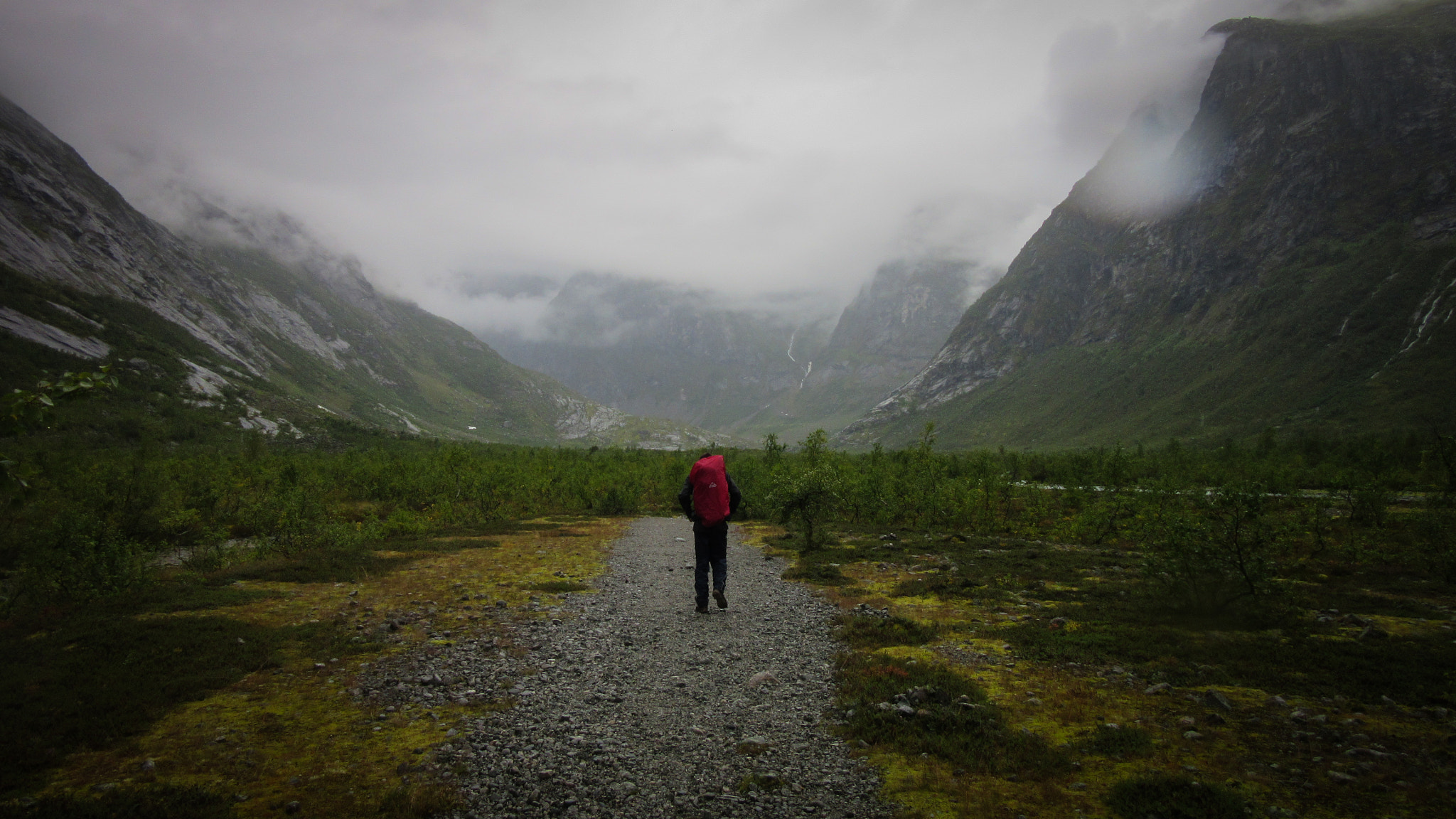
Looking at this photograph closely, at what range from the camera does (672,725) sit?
8.30m

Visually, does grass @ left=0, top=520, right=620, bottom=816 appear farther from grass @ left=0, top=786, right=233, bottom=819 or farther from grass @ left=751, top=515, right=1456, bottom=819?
grass @ left=751, top=515, right=1456, bottom=819

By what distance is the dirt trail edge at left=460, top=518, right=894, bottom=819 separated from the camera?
648 cm

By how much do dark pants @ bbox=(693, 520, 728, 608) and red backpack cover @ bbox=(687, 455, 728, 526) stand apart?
0.73 feet

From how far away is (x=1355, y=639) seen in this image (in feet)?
34.3

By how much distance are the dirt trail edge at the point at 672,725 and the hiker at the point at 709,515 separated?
75cm

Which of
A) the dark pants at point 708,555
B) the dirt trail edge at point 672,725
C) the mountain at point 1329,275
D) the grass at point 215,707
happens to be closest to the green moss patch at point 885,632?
the dirt trail edge at point 672,725

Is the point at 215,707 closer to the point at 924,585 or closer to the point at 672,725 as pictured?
the point at 672,725

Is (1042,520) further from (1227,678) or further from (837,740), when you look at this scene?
(837,740)

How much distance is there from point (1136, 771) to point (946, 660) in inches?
154

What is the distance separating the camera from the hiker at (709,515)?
48.2 feet

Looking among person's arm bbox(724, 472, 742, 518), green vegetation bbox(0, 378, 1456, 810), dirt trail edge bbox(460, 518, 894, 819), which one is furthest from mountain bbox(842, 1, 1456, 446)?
dirt trail edge bbox(460, 518, 894, 819)

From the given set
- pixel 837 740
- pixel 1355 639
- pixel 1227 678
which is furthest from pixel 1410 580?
pixel 837 740

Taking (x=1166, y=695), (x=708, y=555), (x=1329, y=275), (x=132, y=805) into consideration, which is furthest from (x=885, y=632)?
(x=1329, y=275)

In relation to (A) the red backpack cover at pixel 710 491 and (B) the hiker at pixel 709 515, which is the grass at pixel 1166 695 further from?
(A) the red backpack cover at pixel 710 491
